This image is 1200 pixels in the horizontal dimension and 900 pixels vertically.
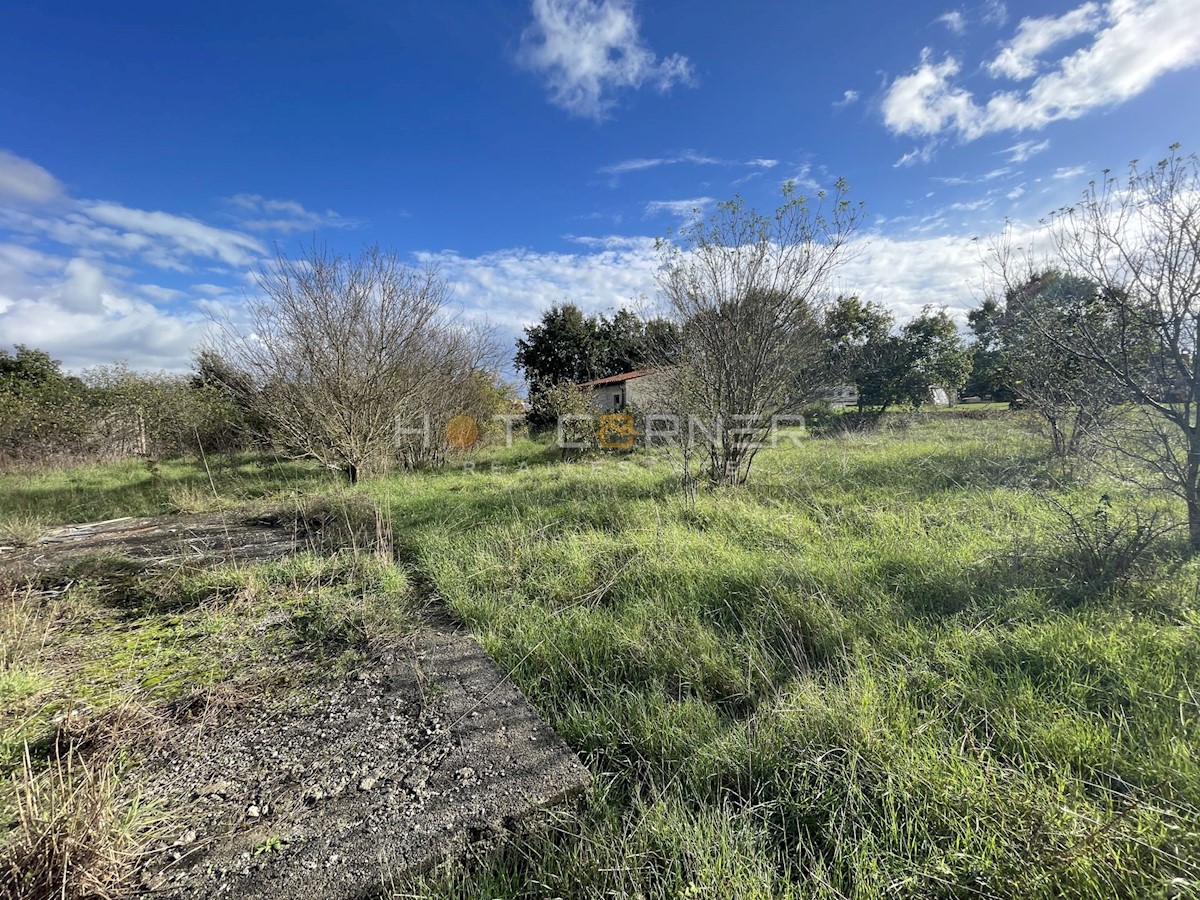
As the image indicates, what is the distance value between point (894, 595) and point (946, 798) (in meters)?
1.53

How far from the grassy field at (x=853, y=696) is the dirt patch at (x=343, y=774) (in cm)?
16

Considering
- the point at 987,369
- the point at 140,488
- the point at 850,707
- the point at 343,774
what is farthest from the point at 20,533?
the point at 987,369

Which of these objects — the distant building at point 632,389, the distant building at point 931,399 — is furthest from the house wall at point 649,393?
the distant building at point 931,399

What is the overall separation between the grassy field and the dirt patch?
0.53ft

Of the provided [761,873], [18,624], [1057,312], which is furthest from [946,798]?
[1057,312]

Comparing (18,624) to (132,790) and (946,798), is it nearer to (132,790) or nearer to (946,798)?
(132,790)

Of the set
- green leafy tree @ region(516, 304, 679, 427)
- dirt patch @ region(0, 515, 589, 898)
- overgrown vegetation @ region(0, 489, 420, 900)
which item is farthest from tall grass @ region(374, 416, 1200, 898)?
green leafy tree @ region(516, 304, 679, 427)

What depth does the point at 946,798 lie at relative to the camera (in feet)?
4.50

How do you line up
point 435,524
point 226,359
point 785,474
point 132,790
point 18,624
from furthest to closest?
1. point 226,359
2. point 785,474
3. point 435,524
4. point 18,624
5. point 132,790

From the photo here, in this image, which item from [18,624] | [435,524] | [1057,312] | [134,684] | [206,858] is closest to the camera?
[206,858]

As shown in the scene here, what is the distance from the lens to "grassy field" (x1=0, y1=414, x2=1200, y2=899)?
124 centimetres

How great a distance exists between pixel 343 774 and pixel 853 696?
2.06 metres

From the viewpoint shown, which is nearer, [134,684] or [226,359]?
[134,684]

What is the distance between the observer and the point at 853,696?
5.86 feet
